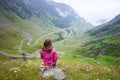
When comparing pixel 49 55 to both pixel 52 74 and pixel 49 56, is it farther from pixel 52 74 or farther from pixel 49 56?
pixel 52 74

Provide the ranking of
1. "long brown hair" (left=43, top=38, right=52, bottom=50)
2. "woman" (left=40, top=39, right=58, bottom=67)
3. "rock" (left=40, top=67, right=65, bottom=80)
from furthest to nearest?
"woman" (left=40, top=39, right=58, bottom=67)
"rock" (left=40, top=67, right=65, bottom=80)
"long brown hair" (left=43, top=38, right=52, bottom=50)

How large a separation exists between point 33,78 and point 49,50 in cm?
248

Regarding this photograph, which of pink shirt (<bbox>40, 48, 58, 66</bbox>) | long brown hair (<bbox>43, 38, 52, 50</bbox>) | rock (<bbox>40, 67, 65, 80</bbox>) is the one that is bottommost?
rock (<bbox>40, 67, 65, 80</bbox>)

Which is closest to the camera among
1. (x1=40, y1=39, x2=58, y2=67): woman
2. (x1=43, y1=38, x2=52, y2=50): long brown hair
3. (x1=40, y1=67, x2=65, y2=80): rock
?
(x1=43, y1=38, x2=52, y2=50): long brown hair

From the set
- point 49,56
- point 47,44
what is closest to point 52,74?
point 49,56

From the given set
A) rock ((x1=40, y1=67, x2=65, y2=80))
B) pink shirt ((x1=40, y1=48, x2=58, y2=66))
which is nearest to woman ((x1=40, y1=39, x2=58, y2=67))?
pink shirt ((x1=40, y1=48, x2=58, y2=66))

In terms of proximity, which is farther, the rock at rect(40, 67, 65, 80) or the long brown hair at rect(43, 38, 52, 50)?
the rock at rect(40, 67, 65, 80)

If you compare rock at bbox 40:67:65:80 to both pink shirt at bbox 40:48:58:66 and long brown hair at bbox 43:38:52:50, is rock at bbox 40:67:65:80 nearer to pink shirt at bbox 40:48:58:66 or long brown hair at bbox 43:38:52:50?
pink shirt at bbox 40:48:58:66

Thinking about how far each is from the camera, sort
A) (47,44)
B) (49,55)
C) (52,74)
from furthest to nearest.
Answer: (49,55) < (52,74) < (47,44)

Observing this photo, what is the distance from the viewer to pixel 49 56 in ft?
48.1

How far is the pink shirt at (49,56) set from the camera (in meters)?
14.6

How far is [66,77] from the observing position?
→ 14.5m

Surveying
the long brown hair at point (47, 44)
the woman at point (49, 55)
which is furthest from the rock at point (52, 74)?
the long brown hair at point (47, 44)

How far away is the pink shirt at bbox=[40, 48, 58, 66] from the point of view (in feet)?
48.0
